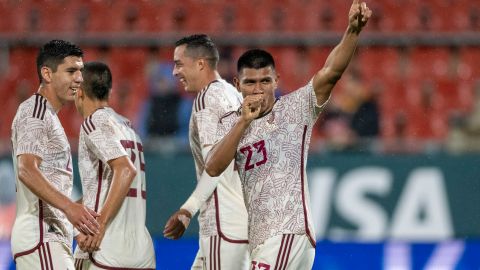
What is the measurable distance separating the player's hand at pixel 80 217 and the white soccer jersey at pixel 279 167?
0.84m

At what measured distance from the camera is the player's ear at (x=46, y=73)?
5.60 m

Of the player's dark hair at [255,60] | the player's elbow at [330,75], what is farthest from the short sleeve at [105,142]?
the player's elbow at [330,75]

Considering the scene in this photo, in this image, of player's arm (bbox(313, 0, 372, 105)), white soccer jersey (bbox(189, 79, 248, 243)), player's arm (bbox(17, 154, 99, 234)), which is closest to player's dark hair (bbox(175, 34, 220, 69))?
white soccer jersey (bbox(189, 79, 248, 243))

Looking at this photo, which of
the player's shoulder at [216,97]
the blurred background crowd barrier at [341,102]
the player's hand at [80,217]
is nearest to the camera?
the player's hand at [80,217]

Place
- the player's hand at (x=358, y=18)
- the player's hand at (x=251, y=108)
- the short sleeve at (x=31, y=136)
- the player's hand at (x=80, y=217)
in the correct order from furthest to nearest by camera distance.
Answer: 1. the short sleeve at (x=31, y=136)
2. the player's hand at (x=80, y=217)
3. the player's hand at (x=358, y=18)
4. the player's hand at (x=251, y=108)

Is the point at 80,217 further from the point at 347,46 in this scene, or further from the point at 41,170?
the point at 347,46

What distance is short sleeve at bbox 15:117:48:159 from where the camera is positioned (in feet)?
17.5

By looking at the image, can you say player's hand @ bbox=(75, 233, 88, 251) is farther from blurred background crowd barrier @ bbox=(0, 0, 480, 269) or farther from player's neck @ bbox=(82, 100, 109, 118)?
blurred background crowd barrier @ bbox=(0, 0, 480, 269)

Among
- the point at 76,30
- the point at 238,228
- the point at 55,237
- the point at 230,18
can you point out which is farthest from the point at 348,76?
the point at 55,237

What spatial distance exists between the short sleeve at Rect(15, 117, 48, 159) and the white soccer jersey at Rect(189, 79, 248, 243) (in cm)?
105

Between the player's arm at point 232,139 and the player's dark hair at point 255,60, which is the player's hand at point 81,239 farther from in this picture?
the player's dark hair at point 255,60

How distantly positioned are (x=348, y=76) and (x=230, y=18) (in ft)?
7.06

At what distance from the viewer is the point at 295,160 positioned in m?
5.23

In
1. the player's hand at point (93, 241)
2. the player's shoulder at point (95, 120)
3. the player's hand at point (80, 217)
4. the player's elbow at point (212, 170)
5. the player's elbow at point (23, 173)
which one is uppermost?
the player's shoulder at point (95, 120)
